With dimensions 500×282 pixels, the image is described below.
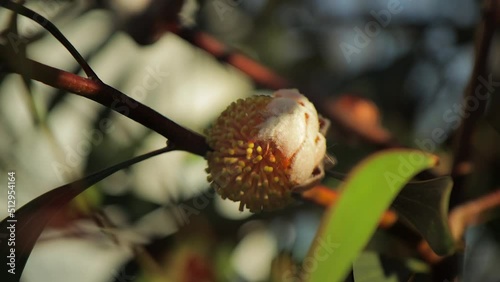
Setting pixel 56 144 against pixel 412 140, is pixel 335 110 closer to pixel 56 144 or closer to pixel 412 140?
pixel 412 140

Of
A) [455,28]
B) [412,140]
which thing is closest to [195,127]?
[412,140]

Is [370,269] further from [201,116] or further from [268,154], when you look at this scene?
[201,116]

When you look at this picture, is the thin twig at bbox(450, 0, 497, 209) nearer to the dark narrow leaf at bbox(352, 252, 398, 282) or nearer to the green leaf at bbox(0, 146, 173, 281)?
the dark narrow leaf at bbox(352, 252, 398, 282)
